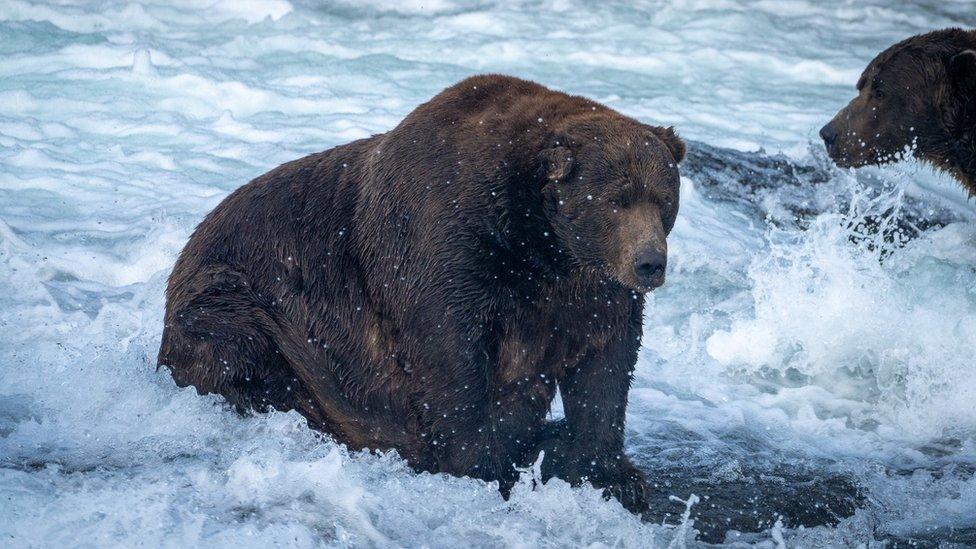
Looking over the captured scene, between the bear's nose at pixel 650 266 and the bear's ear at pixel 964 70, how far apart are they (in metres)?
3.25

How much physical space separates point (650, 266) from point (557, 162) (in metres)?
0.50

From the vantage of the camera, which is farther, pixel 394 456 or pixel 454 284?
pixel 394 456

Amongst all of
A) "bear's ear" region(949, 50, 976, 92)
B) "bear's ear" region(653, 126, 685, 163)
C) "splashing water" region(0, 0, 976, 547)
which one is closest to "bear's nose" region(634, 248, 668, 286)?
"bear's ear" region(653, 126, 685, 163)

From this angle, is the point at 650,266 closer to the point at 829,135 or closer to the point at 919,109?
the point at 919,109

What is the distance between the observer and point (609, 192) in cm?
390

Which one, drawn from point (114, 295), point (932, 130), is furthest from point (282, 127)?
point (932, 130)

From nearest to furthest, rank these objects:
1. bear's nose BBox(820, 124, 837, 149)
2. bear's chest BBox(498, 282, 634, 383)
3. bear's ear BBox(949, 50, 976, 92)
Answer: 1. bear's chest BBox(498, 282, 634, 383)
2. bear's ear BBox(949, 50, 976, 92)
3. bear's nose BBox(820, 124, 837, 149)

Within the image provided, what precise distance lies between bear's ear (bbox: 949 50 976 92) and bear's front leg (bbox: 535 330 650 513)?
10.2 feet

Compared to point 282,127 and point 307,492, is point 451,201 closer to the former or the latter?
point 307,492

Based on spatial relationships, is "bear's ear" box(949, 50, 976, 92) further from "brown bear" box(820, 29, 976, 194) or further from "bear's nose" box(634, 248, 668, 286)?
"bear's nose" box(634, 248, 668, 286)

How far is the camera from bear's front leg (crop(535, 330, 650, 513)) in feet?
13.9

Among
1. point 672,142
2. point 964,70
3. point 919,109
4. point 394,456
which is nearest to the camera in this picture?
point 672,142

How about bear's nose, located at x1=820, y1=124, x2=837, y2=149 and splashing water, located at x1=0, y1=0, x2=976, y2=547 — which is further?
bear's nose, located at x1=820, y1=124, x2=837, y2=149

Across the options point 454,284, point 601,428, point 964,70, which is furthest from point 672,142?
point 964,70
